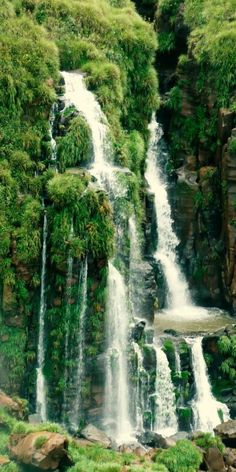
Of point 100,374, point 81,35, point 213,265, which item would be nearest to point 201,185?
point 213,265

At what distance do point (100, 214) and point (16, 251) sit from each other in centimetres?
283

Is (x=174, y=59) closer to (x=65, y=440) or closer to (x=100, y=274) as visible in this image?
(x=100, y=274)

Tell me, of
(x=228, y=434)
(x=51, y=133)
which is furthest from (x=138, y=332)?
(x=51, y=133)

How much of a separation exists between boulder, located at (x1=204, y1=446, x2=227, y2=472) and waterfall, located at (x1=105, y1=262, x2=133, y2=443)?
11.0 ft

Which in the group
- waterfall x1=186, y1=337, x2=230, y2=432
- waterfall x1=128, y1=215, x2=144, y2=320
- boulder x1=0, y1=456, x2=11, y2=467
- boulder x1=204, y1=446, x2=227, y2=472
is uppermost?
waterfall x1=128, y1=215, x2=144, y2=320

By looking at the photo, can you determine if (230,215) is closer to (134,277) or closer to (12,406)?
Result: (134,277)

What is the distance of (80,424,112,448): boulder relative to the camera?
17.1m

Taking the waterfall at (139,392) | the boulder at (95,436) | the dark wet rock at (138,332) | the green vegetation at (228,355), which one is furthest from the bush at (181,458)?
the green vegetation at (228,355)

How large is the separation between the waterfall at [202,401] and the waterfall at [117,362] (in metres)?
2.50

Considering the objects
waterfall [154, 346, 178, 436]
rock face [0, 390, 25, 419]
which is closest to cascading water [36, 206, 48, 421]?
rock face [0, 390, 25, 419]

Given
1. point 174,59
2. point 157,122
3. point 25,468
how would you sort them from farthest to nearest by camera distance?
point 174,59 < point 157,122 < point 25,468

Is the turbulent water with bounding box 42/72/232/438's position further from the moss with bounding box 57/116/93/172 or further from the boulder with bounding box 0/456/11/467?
the boulder with bounding box 0/456/11/467

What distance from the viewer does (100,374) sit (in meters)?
19.6

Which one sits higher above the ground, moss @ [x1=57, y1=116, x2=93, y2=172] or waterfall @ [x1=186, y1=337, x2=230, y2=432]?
moss @ [x1=57, y1=116, x2=93, y2=172]
